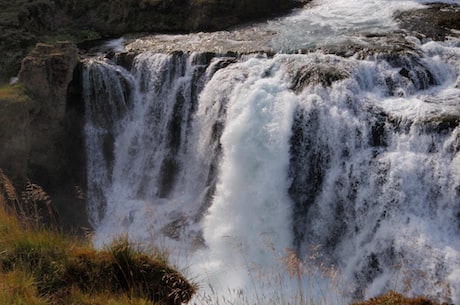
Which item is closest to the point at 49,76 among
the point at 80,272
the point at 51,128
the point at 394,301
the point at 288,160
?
the point at 51,128

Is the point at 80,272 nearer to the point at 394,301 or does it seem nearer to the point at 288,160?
the point at 394,301

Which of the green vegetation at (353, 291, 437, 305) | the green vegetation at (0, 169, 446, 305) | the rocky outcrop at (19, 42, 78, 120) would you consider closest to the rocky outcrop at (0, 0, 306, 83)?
the rocky outcrop at (19, 42, 78, 120)

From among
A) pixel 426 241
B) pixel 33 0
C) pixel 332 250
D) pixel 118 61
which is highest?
pixel 33 0

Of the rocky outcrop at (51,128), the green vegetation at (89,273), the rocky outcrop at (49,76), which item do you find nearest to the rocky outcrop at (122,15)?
the rocky outcrop at (49,76)

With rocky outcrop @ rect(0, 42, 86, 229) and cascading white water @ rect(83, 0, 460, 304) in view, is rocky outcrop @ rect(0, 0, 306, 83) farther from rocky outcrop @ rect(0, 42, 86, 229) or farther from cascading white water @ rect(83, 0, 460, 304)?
rocky outcrop @ rect(0, 42, 86, 229)

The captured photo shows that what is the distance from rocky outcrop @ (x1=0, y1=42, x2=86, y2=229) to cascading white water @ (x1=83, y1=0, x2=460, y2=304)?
0.42 meters

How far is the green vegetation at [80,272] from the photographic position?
11.2ft

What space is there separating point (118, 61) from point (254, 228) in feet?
22.2

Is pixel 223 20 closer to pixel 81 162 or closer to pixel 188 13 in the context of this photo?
pixel 188 13

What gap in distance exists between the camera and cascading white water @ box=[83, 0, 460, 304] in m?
8.80

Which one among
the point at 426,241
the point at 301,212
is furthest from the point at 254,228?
the point at 426,241

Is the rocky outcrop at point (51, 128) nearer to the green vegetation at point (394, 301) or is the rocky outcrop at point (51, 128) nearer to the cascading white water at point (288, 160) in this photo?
the cascading white water at point (288, 160)

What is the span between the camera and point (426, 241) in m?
8.41

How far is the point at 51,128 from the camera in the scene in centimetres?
1214
